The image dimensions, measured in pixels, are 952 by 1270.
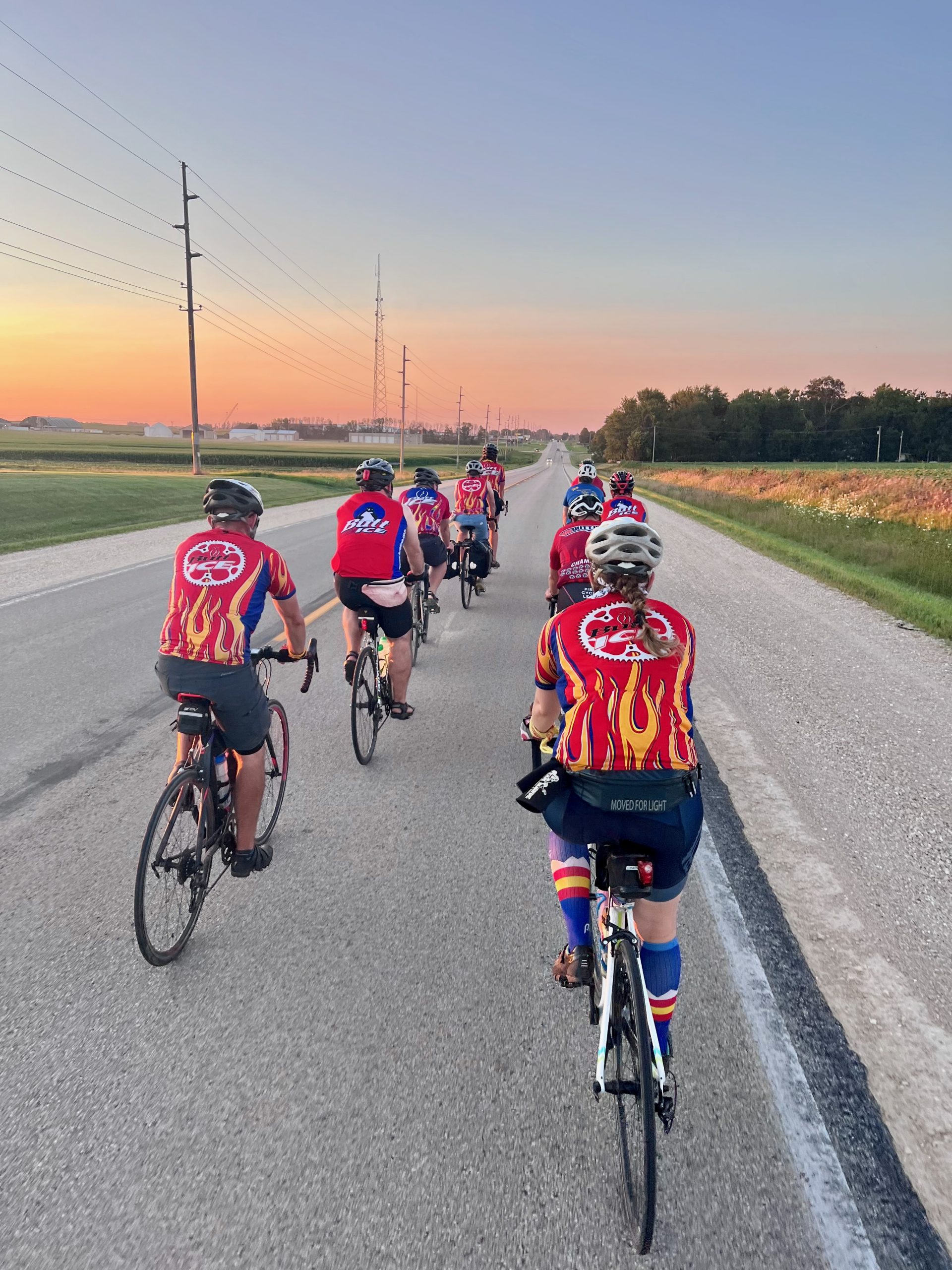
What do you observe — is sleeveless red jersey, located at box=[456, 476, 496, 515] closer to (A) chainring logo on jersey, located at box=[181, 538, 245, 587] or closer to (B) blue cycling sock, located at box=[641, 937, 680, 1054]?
(A) chainring logo on jersey, located at box=[181, 538, 245, 587]

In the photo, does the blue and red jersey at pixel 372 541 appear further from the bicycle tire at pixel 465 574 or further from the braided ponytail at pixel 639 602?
the bicycle tire at pixel 465 574

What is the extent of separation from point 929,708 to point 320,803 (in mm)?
5676

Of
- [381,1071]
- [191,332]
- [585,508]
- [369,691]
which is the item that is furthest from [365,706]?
[191,332]

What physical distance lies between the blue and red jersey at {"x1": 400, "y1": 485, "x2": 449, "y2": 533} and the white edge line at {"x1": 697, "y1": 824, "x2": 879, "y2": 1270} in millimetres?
5933

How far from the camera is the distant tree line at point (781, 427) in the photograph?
132 metres

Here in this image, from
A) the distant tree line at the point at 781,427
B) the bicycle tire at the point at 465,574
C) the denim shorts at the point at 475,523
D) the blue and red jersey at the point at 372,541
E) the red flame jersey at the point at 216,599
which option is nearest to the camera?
the red flame jersey at the point at 216,599

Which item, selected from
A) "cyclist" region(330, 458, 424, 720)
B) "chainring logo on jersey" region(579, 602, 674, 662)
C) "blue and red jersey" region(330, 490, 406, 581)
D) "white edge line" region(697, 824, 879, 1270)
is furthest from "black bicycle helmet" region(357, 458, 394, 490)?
"white edge line" region(697, 824, 879, 1270)

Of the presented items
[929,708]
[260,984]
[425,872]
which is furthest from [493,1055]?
[929,708]

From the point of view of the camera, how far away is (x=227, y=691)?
139 inches

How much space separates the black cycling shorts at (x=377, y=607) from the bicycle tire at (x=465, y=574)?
5225 mm

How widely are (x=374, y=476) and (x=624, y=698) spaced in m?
4.11

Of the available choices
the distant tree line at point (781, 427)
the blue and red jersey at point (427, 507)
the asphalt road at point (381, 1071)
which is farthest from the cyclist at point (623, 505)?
the distant tree line at point (781, 427)

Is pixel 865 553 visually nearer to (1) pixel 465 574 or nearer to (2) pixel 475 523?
(2) pixel 475 523

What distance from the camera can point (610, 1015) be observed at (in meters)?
2.33
